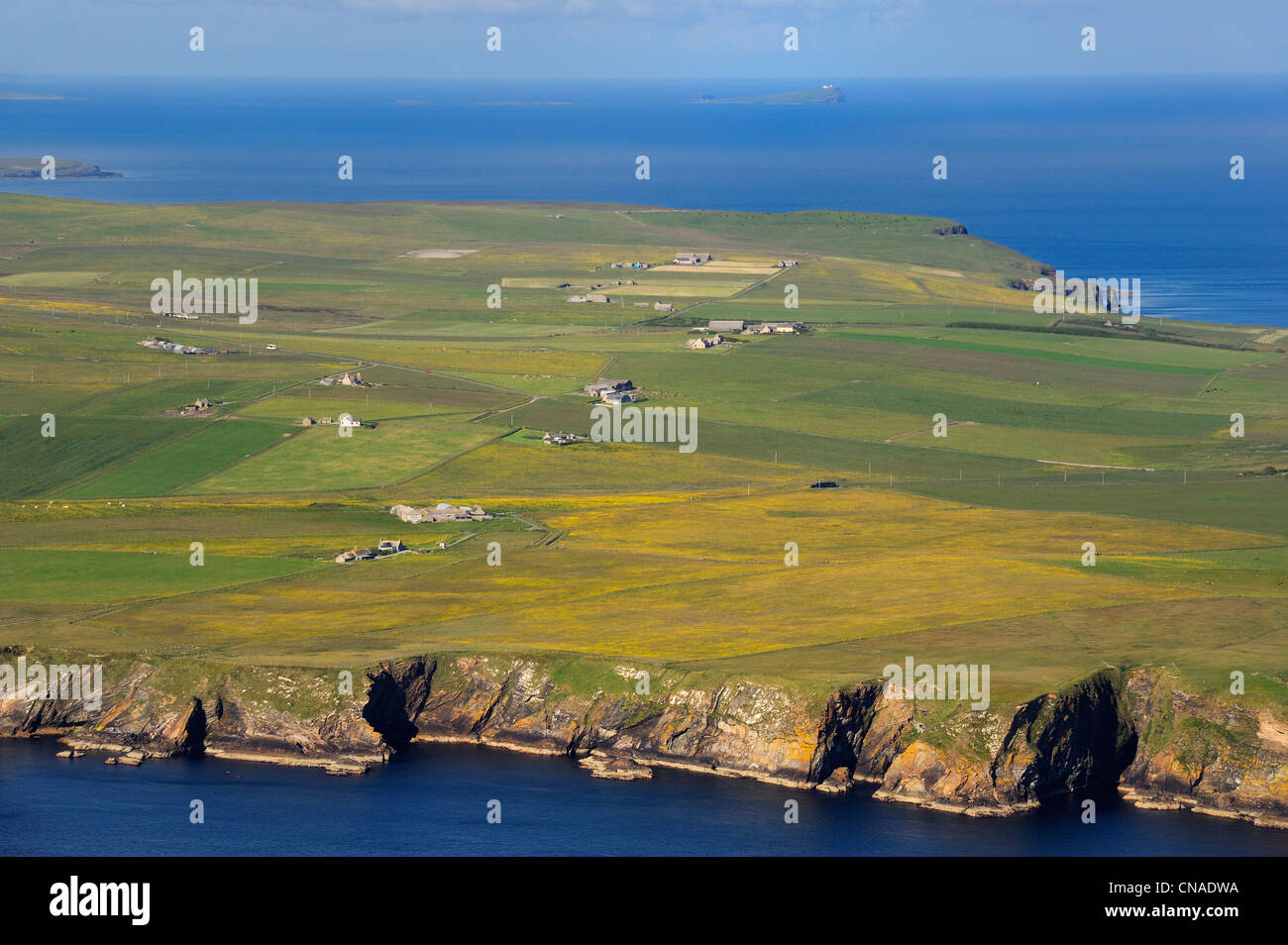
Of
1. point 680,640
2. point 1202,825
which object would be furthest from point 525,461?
point 1202,825

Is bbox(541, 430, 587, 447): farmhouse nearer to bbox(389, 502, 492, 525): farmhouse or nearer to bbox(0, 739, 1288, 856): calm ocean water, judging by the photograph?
bbox(389, 502, 492, 525): farmhouse

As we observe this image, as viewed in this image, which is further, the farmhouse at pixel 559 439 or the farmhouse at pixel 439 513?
the farmhouse at pixel 559 439

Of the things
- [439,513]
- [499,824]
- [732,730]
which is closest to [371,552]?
[439,513]

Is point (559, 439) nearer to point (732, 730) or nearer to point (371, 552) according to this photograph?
point (371, 552)

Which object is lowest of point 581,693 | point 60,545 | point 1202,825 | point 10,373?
point 1202,825

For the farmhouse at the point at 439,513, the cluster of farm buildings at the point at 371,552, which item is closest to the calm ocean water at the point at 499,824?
the cluster of farm buildings at the point at 371,552

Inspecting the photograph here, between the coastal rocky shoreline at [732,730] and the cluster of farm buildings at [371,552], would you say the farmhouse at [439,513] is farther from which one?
the coastal rocky shoreline at [732,730]

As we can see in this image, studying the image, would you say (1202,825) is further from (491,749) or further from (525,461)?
(525,461)
